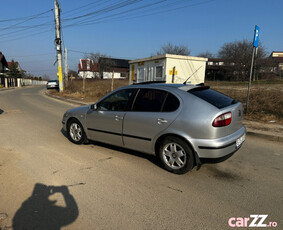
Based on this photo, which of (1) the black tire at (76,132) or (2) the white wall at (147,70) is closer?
(1) the black tire at (76,132)

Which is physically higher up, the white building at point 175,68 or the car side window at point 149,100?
the white building at point 175,68

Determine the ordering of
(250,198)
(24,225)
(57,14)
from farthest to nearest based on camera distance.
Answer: (57,14) → (250,198) → (24,225)

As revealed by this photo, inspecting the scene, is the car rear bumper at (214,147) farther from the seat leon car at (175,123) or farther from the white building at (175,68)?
the white building at (175,68)

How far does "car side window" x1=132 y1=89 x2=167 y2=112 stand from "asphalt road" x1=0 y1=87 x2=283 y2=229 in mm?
1070

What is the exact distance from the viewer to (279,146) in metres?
5.14

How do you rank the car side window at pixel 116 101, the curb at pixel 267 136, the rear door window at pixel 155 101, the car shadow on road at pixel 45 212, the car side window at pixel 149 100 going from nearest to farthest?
the car shadow on road at pixel 45 212 → the rear door window at pixel 155 101 → the car side window at pixel 149 100 → the car side window at pixel 116 101 → the curb at pixel 267 136

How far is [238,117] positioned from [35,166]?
3.76m

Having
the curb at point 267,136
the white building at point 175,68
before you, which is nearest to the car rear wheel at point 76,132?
the curb at point 267,136

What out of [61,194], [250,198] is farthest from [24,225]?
[250,198]

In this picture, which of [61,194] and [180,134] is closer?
[61,194]

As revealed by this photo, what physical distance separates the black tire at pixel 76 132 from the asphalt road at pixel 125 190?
0.31 m

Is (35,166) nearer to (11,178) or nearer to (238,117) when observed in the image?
(11,178)

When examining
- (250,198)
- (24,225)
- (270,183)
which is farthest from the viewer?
(270,183)

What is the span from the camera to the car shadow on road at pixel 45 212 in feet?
7.38
